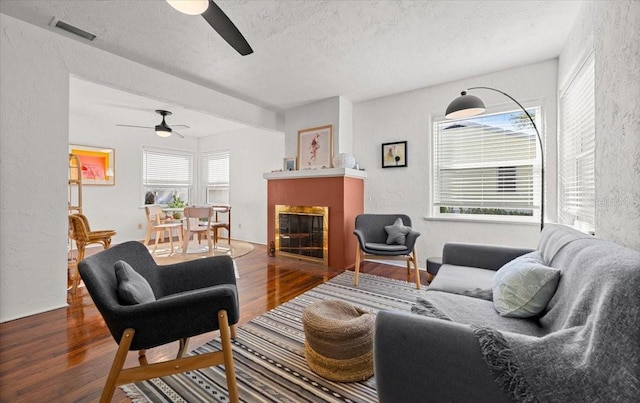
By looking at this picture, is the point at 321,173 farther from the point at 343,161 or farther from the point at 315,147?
the point at 315,147

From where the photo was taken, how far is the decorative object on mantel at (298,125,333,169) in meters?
4.17

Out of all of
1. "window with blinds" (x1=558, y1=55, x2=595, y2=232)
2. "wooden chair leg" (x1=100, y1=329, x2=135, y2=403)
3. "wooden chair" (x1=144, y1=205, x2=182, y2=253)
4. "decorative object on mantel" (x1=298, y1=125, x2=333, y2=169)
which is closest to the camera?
"wooden chair leg" (x1=100, y1=329, x2=135, y2=403)

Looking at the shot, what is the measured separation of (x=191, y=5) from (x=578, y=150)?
318 cm

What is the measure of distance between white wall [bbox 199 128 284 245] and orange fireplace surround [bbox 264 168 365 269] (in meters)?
1.44

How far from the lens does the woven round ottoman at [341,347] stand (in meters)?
1.48

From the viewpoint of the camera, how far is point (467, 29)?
2449mm

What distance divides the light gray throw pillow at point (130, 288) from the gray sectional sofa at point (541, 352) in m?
1.11

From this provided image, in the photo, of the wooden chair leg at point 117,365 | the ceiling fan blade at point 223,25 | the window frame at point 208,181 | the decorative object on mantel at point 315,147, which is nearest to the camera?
the wooden chair leg at point 117,365

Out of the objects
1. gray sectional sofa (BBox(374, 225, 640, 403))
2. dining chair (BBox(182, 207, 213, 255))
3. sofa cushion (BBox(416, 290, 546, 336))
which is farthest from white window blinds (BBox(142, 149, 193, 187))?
gray sectional sofa (BBox(374, 225, 640, 403))

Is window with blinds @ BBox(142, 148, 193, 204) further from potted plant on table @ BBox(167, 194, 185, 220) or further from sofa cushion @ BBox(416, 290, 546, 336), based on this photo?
sofa cushion @ BBox(416, 290, 546, 336)

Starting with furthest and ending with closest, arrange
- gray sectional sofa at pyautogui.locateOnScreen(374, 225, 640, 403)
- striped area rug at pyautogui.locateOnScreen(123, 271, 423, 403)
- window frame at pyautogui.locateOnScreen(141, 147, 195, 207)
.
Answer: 1. window frame at pyautogui.locateOnScreen(141, 147, 195, 207)
2. striped area rug at pyautogui.locateOnScreen(123, 271, 423, 403)
3. gray sectional sofa at pyautogui.locateOnScreen(374, 225, 640, 403)

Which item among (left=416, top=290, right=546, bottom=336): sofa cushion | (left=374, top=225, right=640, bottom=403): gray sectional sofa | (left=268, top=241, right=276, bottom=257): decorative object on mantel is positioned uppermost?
(left=374, top=225, right=640, bottom=403): gray sectional sofa

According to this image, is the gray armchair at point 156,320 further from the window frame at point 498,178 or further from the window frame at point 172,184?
the window frame at point 172,184

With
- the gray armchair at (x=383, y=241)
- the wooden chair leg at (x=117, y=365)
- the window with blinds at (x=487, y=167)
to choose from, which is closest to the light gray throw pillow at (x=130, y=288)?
the wooden chair leg at (x=117, y=365)
